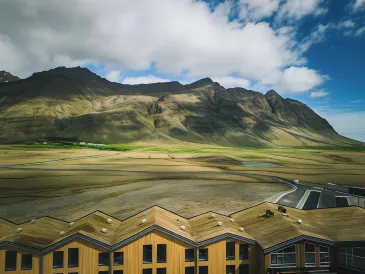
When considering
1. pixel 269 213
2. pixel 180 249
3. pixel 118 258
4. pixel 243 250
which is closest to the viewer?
pixel 118 258

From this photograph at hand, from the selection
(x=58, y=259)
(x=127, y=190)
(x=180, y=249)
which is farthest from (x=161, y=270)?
(x=127, y=190)

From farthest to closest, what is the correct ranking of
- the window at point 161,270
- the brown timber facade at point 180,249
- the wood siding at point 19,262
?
the window at point 161,270 → the brown timber facade at point 180,249 → the wood siding at point 19,262

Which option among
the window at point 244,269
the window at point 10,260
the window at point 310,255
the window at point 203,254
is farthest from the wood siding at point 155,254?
the window at point 310,255

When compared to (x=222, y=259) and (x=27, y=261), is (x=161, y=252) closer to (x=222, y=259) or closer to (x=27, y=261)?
(x=222, y=259)

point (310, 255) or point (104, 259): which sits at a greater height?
point (310, 255)

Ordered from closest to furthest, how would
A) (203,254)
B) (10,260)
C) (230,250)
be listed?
(10,260)
(203,254)
(230,250)

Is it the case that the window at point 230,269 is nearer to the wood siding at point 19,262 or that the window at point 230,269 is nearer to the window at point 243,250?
the window at point 243,250

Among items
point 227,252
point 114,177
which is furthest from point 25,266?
point 114,177
